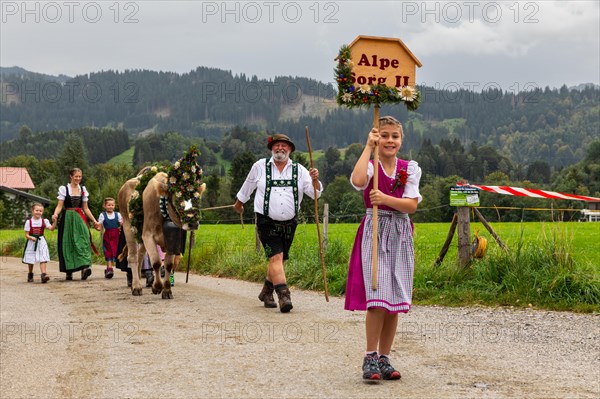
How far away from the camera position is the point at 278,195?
989cm

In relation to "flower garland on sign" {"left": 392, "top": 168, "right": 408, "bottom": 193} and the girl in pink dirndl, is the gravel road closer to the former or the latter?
the girl in pink dirndl

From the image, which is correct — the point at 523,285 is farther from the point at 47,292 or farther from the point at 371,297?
the point at 47,292

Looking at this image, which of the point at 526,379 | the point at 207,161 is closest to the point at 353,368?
the point at 526,379

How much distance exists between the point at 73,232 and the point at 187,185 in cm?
557

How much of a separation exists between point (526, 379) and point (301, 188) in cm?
485

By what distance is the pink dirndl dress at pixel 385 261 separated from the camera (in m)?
5.73

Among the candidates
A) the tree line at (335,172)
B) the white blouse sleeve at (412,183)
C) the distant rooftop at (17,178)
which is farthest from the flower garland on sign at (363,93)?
the distant rooftop at (17,178)

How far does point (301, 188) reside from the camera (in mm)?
10047

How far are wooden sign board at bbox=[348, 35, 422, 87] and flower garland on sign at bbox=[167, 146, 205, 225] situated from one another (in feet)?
17.9

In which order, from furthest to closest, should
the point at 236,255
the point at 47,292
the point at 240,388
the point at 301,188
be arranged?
the point at 236,255 → the point at 47,292 → the point at 301,188 → the point at 240,388

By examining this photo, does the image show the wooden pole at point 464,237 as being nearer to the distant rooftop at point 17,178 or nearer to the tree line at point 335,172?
the tree line at point 335,172

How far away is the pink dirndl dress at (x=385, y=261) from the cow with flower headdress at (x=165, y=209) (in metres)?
5.61

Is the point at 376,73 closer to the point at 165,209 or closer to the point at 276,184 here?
the point at 276,184

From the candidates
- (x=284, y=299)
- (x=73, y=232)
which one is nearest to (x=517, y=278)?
(x=284, y=299)
